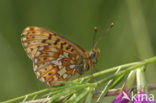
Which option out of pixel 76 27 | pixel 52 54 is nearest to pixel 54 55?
pixel 52 54

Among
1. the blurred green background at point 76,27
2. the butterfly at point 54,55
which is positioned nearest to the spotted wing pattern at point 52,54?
the butterfly at point 54,55

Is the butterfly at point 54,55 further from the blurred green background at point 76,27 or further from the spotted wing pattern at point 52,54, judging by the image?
the blurred green background at point 76,27

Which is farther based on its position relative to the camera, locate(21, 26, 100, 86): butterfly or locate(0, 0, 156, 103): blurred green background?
locate(0, 0, 156, 103): blurred green background

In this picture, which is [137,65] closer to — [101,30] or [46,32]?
[46,32]

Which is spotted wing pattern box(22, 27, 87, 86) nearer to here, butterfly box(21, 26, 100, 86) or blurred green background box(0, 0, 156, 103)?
butterfly box(21, 26, 100, 86)

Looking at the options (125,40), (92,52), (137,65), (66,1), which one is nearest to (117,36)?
(125,40)

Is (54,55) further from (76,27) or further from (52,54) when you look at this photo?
(76,27)

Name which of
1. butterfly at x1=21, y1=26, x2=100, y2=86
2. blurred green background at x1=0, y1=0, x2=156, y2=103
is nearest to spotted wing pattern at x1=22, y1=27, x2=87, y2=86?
butterfly at x1=21, y1=26, x2=100, y2=86
